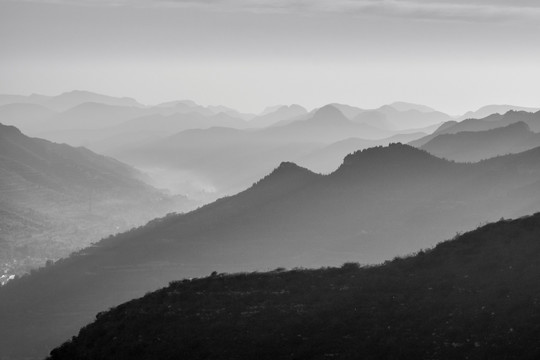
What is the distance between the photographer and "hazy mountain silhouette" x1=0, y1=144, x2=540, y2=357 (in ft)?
523

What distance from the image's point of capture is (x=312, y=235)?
17925cm

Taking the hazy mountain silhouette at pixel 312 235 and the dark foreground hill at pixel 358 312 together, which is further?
the hazy mountain silhouette at pixel 312 235

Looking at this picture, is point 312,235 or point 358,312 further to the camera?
point 312,235

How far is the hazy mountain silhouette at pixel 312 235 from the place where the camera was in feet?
523

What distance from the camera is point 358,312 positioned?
5109cm

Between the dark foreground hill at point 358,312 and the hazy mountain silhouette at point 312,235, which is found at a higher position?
the hazy mountain silhouette at point 312,235

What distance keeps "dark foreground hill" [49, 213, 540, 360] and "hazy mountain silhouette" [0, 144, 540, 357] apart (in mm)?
91787

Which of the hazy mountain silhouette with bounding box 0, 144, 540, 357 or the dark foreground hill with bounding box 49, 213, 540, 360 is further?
the hazy mountain silhouette with bounding box 0, 144, 540, 357

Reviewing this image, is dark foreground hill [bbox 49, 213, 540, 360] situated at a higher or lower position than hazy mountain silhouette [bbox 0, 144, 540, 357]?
lower

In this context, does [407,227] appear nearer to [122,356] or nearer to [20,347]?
[20,347]

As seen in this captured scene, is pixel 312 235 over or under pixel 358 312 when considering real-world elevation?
over

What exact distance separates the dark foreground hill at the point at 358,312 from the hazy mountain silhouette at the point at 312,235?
301ft

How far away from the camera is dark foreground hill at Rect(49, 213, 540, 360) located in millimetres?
44062

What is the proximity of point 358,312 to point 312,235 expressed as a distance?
128 m
